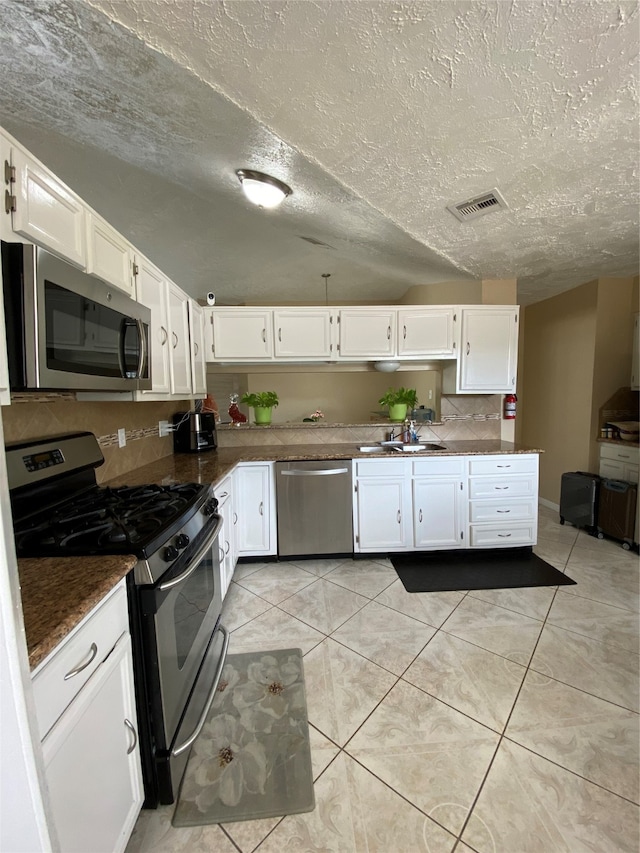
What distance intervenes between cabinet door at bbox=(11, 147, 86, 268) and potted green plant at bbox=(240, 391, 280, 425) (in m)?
1.91

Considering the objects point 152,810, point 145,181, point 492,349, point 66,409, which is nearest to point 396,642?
point 152,810

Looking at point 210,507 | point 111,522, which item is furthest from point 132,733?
point 210,507

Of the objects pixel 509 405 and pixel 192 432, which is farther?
pixel 509 405

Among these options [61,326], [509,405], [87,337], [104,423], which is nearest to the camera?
[61,326]

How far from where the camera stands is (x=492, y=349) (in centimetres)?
306

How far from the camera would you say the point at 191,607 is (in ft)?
4.65

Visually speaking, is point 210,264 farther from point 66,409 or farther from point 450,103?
point 450,103

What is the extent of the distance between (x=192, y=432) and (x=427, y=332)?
2.20 metres

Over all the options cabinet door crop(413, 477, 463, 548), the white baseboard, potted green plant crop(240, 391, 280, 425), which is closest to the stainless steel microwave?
potted green plant crop(240, 391, 280, 425)

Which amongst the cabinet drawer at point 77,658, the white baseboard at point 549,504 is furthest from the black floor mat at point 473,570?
the cabinet drawer at point 77,658

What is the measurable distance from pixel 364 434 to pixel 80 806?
2.84m

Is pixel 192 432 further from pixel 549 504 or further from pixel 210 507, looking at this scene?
pixel 549 504

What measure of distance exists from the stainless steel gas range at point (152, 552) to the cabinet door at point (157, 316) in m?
0.51

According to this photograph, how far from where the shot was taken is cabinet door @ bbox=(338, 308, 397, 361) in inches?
117
